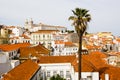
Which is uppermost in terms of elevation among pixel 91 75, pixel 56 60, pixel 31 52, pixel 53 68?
pixel 31 52

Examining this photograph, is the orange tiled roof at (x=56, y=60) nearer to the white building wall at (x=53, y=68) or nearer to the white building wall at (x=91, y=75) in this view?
the white building wall at (x=53, y=68)

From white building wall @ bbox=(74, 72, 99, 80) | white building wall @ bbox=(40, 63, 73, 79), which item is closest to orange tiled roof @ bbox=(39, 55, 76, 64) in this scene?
white building wall @ bbox=(40, 63, 73, 79)

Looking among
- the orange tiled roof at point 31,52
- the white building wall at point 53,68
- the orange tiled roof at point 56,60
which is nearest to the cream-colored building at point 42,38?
the orange tiled roof at point 31,52

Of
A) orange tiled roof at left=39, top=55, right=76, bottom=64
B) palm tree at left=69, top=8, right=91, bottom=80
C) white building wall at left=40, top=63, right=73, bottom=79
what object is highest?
palm tree at left=69, top=8, right=91, bottom=80

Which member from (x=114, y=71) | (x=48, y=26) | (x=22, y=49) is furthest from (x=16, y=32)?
(x=114, y=71)

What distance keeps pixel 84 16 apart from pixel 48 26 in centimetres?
16551

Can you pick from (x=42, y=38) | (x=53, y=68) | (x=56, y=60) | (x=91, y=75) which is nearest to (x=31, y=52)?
(x=56, y=60)

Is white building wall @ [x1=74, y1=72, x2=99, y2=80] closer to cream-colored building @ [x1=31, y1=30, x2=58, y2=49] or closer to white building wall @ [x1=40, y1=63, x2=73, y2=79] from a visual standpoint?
white building wall @ [x1=40, y1=63, x2=73, y2=79]

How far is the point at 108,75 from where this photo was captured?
114 ft

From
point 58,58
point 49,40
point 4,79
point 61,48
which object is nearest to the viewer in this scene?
point 4,79

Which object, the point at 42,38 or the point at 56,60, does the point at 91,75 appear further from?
the point at 42,38

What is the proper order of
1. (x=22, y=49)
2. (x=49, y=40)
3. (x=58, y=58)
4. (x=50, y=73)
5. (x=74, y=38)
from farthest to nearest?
(x=74, y=38) → (x=49, y=40) → (x=22, y=49) → (x=58, y=58) → (x=50, y=73)

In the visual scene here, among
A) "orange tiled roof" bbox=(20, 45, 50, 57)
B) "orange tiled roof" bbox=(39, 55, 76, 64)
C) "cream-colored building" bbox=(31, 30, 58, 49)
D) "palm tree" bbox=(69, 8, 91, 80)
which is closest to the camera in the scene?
"palm tree" bbox=(69, 8, 91, 80)

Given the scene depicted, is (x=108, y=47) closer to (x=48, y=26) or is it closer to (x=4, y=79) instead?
(x=48, y=26)
